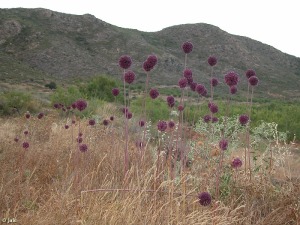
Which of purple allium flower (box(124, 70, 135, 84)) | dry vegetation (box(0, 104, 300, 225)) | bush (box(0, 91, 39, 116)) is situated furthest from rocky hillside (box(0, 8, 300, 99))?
purple allium flower (box(124, 70, 135, 84))

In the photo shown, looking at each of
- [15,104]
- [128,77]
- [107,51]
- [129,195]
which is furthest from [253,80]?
[107,51]

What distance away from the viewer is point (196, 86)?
3.99m

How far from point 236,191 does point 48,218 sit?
6.58 feet

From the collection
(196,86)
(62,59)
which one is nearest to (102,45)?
(62,59)

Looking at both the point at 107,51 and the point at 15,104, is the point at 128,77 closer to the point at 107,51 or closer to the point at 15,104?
the point at 15,104

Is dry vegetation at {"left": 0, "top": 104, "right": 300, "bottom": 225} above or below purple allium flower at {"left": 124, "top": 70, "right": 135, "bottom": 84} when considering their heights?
below

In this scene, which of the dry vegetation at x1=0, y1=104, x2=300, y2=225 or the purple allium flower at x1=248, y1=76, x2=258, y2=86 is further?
the purple allium flower at x1=248, y1=76, x2=258, y2=86

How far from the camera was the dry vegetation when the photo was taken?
3.01 meters

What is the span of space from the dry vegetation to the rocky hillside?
33852mm

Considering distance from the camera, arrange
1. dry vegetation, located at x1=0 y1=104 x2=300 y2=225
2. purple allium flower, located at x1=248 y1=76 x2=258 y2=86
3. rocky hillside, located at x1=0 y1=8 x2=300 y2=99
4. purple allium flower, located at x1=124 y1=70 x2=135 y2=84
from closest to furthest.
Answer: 1. dry vegetation, located at x1=0 y1=104 x2=300 y2=225
2. purple allium flower, located at x1=124 y1=70 x2=135 y2=84
3. purple allium flower, located at x1=248 y1=76 x2=258 y2=86
4. rocky hillside, located at x1=0 y1=8 x2=300 y2=99

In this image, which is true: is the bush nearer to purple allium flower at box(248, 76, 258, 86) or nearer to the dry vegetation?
the dry vegetation

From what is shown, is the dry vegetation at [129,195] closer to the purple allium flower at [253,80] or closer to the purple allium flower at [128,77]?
the purple allium flower at [128,77]

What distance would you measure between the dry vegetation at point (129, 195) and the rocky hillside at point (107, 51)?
111 ft

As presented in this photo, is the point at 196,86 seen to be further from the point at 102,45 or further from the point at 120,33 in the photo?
the point at 120,33
